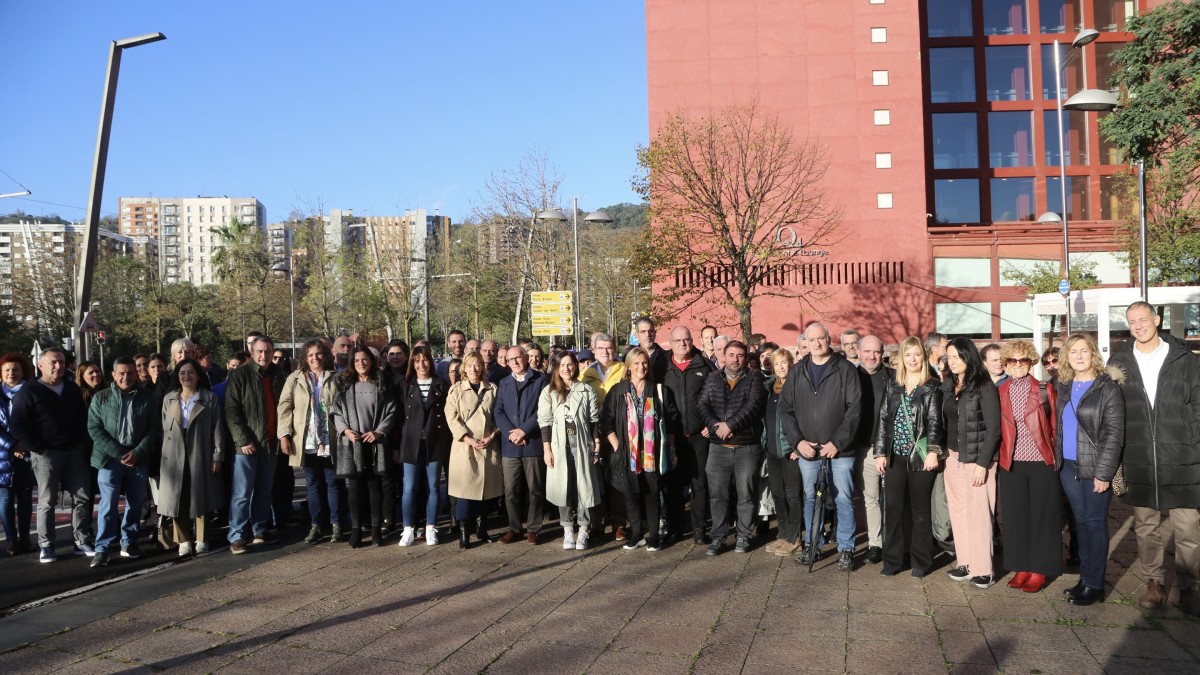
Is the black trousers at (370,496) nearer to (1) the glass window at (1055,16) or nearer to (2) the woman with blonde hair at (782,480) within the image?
(2) the woman with blonde hair at (782,480)

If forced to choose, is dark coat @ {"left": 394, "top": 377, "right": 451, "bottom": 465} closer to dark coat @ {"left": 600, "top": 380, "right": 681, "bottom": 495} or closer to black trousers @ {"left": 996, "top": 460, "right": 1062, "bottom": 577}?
dark coat @ {"left": 600, "top": 380, "right": 681, "bottom": 495}

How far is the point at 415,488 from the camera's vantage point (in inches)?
355

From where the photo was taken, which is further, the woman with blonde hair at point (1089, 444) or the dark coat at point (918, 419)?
the dark coat at point (918, 419)

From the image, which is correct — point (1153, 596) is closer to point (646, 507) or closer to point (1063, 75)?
point (646, 507)

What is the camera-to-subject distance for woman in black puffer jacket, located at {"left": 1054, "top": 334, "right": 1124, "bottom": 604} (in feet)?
21.0

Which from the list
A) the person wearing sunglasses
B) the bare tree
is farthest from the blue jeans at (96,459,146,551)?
the bare tree

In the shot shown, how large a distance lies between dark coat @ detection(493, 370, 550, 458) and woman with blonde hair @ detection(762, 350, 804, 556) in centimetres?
222

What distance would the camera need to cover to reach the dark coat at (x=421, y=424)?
29.1 ft

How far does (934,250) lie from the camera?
3556 centimetres

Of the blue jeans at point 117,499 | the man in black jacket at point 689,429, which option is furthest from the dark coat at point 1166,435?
the blue jeans at point 117,499

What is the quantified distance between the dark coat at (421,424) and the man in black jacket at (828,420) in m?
3.38

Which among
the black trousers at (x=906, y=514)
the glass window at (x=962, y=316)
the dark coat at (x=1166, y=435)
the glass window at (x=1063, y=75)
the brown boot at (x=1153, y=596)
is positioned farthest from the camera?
the glass window at (x=1063, y=75)

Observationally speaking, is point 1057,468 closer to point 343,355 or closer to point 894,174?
point 343,355

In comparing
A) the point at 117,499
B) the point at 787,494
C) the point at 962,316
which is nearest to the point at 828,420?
the point at 787,494
